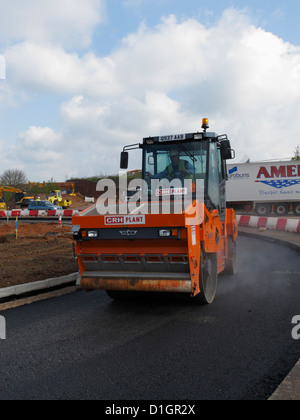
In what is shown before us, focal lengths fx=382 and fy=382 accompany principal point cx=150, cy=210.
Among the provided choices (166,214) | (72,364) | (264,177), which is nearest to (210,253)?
(166,214)

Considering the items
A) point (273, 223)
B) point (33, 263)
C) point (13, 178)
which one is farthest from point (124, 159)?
point (13, 178)

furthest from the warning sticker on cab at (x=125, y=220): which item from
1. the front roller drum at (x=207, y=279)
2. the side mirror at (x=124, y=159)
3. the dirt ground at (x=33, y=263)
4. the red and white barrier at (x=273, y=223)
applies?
the red and white barrier at (x=273, y=223)

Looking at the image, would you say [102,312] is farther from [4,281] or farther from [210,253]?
[4,281]

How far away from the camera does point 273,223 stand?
65.4 ft

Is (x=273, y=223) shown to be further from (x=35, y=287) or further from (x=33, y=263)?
(x=35, y=287)

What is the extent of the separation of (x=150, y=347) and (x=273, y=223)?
55.1ft

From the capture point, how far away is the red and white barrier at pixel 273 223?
1835cm

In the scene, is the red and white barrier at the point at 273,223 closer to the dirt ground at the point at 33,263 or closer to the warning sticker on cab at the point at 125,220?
the dirt ground at the point at 33,263

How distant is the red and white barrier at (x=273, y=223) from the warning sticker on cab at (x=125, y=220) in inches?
562

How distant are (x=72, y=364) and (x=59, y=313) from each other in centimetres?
204

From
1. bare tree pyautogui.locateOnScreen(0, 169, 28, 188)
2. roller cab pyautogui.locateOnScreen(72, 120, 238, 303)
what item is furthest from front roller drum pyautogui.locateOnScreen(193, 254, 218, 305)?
bare tree pyautogui.locateOnScreen(0, 169, 28, 188)

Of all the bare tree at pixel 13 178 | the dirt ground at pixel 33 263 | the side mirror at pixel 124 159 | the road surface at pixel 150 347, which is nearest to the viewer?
the road surface at pixel 150 347

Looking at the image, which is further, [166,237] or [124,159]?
[124,159]

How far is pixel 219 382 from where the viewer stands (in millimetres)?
3525
